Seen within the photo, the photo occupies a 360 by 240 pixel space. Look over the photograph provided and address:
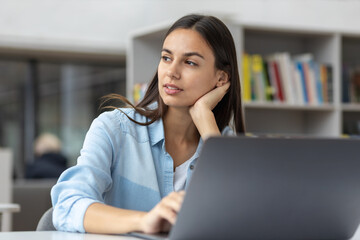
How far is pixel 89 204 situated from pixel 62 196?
9cm

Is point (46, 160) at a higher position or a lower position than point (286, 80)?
lower

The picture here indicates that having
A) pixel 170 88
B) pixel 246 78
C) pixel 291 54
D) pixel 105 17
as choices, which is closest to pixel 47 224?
pixel 170 88

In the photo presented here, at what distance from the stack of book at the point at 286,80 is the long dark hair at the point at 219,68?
1.79m

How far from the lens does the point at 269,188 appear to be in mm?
915

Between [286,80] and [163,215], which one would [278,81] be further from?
[163,215]

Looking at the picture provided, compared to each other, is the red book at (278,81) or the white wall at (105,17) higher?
the white wall at (105,17)

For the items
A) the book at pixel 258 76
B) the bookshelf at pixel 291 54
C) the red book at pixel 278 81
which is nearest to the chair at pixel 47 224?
the bookshelf at pixel 291 54

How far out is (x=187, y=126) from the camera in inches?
66.7

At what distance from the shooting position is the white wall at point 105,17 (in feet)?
13.8

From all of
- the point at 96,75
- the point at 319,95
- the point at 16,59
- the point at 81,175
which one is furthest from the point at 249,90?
the point at 81,175

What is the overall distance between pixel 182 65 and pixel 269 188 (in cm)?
68

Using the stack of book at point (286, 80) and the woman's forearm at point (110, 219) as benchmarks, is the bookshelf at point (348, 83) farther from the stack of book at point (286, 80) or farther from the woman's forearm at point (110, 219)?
the woman's forearm at point (110, 219)

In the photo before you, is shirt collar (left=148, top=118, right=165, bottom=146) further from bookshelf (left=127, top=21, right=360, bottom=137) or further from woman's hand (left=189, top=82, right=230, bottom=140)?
bookshelf (left=127, top=21, right=360, bottom=137)

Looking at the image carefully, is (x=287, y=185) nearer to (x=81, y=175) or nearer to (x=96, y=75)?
(x=81, y=175)
